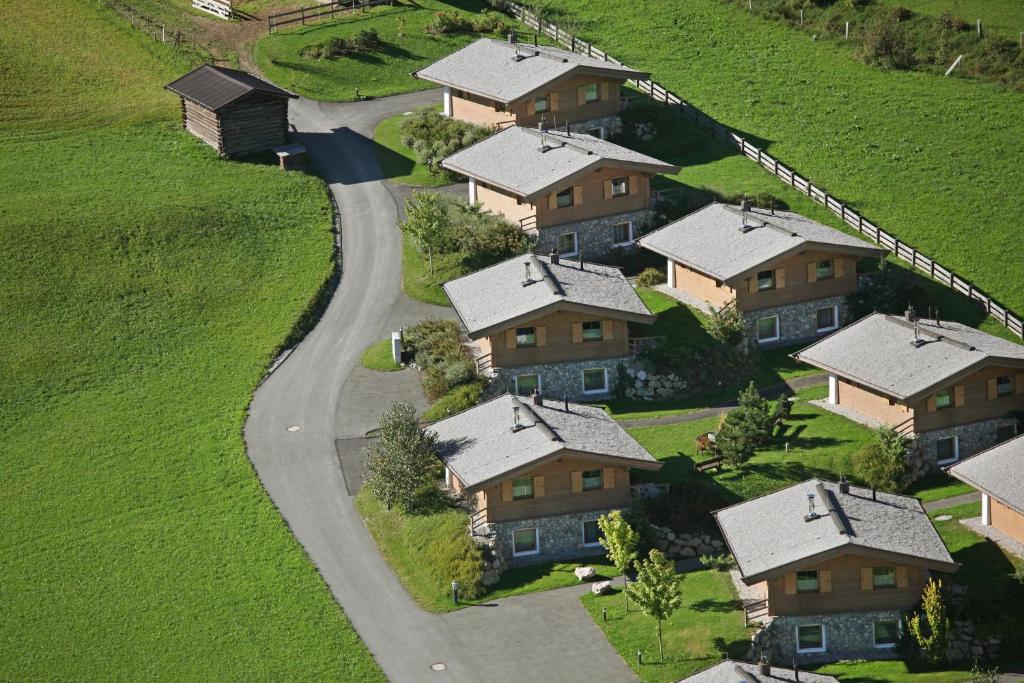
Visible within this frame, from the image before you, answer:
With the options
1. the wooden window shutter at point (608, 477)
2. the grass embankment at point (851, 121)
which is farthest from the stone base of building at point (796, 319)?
the wooden window shutter at point (608, 477)

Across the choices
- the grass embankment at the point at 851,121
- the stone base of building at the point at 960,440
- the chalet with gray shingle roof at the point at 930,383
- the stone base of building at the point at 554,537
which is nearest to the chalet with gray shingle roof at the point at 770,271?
the chalet with gray shingle roof at the point at 930,383

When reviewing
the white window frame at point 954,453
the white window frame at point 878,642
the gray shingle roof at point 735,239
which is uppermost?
the gray shingle roof at point 735,239

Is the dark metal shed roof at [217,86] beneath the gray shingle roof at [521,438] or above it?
above

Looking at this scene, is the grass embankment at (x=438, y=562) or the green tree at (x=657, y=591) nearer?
the green tree at (x=657, y=591)

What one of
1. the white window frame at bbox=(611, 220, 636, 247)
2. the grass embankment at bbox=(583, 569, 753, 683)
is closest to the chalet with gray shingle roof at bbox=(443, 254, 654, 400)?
the white window frame at bbox=(611, 220, 636, 247)

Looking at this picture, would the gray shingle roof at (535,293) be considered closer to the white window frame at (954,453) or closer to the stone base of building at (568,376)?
the stone base of building at (568,376)

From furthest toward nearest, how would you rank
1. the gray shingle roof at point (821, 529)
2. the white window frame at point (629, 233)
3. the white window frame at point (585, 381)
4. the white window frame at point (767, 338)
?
the white window frame at point (629, 233) < the white window frame at point (767, 338) < the white window frame at point (585, 381) < the gray shingle roof at point (821, 529)

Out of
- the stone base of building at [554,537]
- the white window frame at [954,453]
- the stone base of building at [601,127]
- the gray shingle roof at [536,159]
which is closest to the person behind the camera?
the stone base of building at [554,537]

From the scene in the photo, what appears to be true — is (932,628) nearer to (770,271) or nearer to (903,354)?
(903,354)
